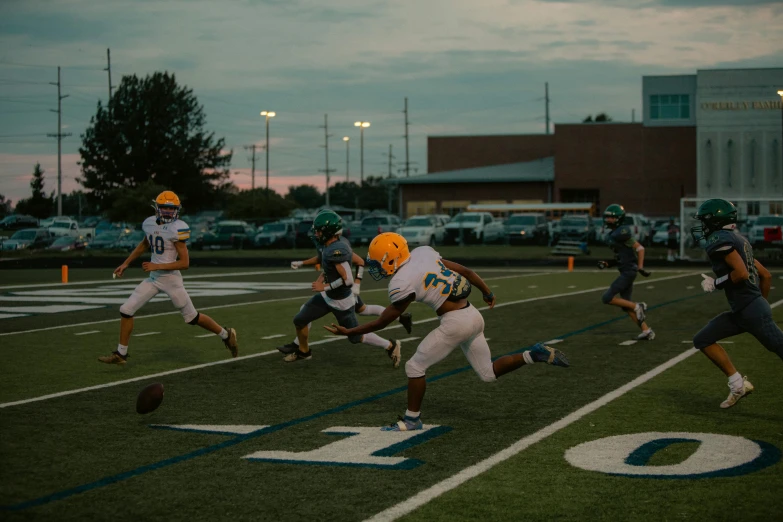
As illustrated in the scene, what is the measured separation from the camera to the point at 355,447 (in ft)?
24.0

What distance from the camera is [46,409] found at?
8828 mm

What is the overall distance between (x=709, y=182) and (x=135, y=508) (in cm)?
5706

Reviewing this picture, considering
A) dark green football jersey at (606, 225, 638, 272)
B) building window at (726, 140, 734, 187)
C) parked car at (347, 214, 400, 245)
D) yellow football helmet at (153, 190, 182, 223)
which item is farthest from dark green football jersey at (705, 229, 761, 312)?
building window at (726, 140, 734, 187)

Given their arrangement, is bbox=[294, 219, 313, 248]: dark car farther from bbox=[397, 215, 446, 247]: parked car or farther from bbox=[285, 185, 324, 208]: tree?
bbox=[285, 185, 324, 208]: tree

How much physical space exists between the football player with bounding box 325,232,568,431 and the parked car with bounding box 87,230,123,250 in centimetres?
3942

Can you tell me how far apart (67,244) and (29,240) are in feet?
5.73

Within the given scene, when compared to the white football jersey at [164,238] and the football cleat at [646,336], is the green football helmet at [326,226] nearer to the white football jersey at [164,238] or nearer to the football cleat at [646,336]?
the white football jersey at [164,238]

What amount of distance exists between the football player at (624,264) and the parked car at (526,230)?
33198 millimetres

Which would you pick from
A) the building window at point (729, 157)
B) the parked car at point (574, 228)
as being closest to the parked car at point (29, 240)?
the parked car at point (574, 228)

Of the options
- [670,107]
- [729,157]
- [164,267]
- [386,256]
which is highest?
[670,107]

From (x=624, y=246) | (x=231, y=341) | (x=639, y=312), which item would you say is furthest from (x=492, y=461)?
(x=624, y=246)

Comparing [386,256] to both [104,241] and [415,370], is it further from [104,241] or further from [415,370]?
[104,241]

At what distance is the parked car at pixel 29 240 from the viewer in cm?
4362

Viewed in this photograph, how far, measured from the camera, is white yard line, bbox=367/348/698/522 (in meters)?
5.73
